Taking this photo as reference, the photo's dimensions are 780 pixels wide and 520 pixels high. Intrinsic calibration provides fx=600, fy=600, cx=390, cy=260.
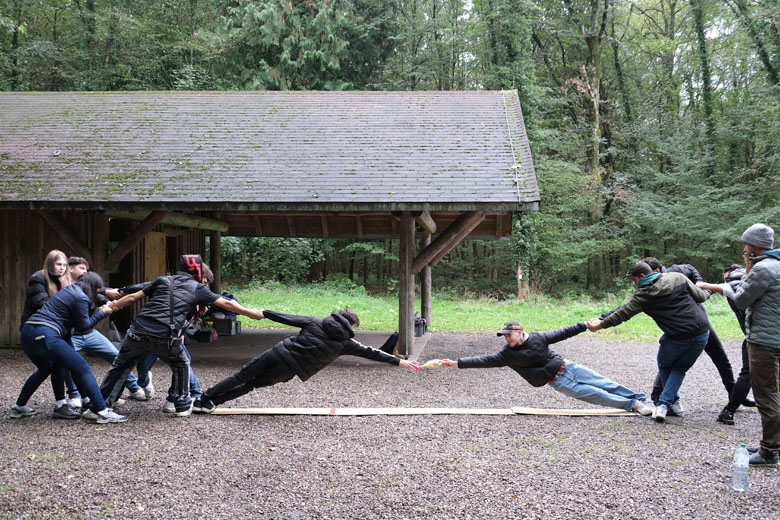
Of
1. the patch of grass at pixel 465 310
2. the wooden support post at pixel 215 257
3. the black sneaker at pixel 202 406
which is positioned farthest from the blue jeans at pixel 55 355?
the patch of grass at pixel 465 310

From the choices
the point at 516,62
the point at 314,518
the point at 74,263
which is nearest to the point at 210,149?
the point at 74,263

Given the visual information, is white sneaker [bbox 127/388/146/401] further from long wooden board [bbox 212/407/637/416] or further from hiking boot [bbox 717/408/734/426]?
hiking boot [bbox 717/408/734/426]

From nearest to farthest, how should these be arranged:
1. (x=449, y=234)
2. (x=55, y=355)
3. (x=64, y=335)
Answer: (x=55, y=355) → (x=64, y=335) → (x=449, y=234)

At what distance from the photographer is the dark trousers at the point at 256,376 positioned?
5.73 meters

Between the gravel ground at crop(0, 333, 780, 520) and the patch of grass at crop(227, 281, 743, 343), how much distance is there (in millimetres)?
7191

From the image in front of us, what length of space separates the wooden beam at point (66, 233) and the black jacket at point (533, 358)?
7.25 metres

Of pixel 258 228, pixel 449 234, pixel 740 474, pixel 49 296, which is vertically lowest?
pixel 740 474

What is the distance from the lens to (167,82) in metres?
26.1

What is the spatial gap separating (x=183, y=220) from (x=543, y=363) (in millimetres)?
8253

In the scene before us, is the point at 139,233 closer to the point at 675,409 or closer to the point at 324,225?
the point at 324,225

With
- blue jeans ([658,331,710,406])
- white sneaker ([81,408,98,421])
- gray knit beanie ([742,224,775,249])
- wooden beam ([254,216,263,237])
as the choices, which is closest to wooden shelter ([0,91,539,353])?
wooden beam ([254,216,263,237])

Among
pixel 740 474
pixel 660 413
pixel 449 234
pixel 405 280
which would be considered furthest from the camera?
pixel 405 280

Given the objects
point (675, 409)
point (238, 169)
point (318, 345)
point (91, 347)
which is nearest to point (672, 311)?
point (675, 409)

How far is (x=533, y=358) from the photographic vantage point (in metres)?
5.79
